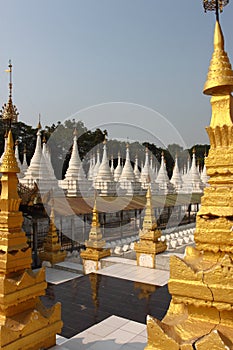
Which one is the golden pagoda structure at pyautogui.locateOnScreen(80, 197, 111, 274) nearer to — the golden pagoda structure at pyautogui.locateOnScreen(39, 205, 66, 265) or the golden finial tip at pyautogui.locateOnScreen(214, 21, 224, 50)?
the golden pagoda structure at pyautogui.locateOnScreen(39, 205, 66, 265)

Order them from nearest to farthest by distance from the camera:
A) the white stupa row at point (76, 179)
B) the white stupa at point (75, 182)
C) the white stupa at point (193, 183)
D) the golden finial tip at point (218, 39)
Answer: the golden finial tip at point (218, 39), the white stupa row at point (76, 179), the white stupa at point (75, 182), the white stupa at point (193, 183)

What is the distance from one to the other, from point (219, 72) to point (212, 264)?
6.49ft

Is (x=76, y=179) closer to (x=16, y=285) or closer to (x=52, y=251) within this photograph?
(x=52, y=251)

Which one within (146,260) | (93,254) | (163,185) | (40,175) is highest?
(40,175)

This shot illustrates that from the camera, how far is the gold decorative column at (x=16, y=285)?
15.3 feet

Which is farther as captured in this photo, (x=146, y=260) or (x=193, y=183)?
(x=193, y=183)

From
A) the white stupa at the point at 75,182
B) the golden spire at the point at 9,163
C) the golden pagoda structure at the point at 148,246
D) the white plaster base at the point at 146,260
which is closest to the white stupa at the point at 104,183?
the white stupa at the point at 75,182

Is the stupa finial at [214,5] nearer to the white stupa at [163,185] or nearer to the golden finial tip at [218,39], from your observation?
the golden finial tip at [218,39]

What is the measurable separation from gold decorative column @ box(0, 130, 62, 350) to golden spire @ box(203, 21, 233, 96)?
3.30 m

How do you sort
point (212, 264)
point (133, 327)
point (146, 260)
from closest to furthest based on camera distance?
point (212, 264) → point (133, 327) → point (146, 260)

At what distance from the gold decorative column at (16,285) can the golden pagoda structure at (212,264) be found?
2473 mm

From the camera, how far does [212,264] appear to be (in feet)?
10.4

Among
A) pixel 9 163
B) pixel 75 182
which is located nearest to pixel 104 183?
pixel 75 182

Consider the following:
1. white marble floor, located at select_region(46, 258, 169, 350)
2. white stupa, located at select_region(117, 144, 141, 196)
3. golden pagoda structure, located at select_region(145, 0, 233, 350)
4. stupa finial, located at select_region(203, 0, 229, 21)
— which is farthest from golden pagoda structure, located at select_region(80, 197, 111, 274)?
white stupa, located at select_region(117, 144, 141, 196)
